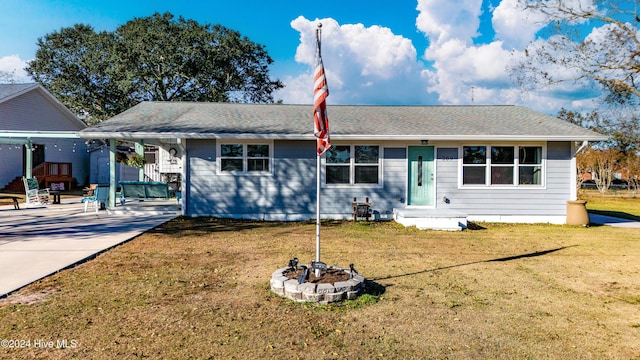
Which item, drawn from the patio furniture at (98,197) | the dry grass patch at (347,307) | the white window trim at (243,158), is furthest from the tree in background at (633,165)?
the patio furniture at (98,197)

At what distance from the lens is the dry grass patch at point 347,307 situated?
3.39 metres

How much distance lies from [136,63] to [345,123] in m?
19.8

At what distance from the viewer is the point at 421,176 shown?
1170 centimetres

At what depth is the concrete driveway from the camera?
5.56 meters

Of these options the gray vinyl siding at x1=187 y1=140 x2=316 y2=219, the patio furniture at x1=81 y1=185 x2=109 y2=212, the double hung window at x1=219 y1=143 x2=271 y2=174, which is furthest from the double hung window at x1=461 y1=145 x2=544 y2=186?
the patio furniture at x1=81 y1=185 x2=109 y2=212

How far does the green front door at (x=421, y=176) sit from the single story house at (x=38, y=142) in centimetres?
1503

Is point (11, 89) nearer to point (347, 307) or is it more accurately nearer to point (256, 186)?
point (256, 186)

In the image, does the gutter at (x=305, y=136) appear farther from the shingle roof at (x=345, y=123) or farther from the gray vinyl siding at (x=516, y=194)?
the gray vinyl siding at (x=516, y=194)

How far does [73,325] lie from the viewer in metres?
3.70

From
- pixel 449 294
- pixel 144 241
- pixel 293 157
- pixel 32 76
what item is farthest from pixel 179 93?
pixel 449 294

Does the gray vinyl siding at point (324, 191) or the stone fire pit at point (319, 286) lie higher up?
the gray vinyl siding at point (324, 191)

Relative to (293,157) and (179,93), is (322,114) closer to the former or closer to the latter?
(293,157)

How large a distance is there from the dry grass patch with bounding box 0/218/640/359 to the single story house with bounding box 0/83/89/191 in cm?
1500

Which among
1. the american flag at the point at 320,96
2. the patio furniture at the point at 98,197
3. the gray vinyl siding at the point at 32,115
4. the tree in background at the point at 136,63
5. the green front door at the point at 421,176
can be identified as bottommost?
the patio furniture at the point at 98,197
